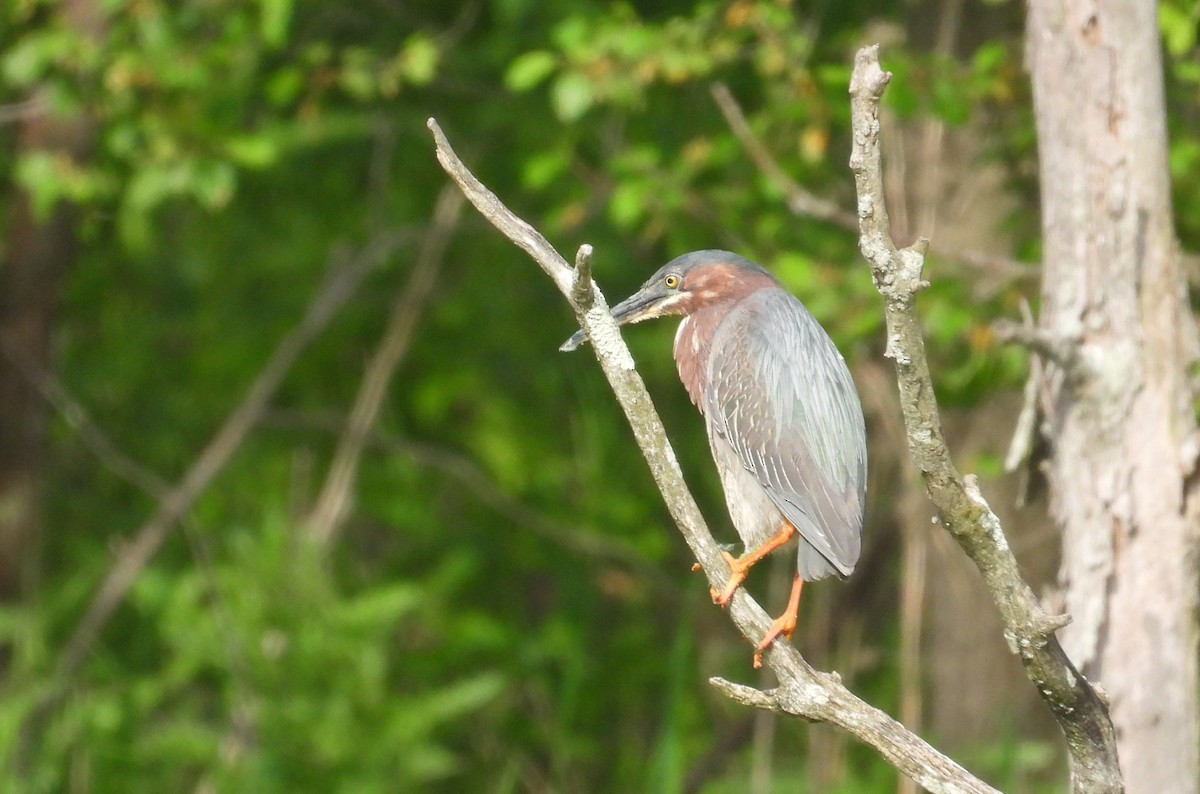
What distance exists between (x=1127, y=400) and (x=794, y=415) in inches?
29.6

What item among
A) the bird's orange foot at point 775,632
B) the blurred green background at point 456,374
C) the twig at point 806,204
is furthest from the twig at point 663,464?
the twig at point 806,204

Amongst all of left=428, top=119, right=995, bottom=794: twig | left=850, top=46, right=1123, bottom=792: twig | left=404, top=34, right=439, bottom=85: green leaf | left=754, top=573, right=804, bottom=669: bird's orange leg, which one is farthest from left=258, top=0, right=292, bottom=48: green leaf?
left=850, top=46, right=1123, bottom=792: twig

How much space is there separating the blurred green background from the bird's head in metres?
0.88

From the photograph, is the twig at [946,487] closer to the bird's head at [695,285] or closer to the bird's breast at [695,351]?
the bird's breast at [695,351]

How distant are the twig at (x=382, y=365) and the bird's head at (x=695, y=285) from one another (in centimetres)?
271

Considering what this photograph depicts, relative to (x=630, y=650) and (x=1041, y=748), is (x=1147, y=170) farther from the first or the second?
(x=630, y=650)

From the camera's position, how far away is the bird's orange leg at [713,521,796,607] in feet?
8.57

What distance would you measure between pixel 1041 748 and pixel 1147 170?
2703 millimetres

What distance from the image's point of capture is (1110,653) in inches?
126

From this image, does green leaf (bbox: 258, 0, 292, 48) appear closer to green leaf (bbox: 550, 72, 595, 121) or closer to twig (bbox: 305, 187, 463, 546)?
green leaf (bbox: 550, 72, 595, 121)

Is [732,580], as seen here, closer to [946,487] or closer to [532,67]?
[946,487]

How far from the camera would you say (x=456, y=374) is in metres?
7.09

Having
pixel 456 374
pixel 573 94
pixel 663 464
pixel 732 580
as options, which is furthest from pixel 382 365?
pixel 663 464

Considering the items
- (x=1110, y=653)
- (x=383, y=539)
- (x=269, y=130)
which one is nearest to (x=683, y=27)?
(x=269, y=130)
